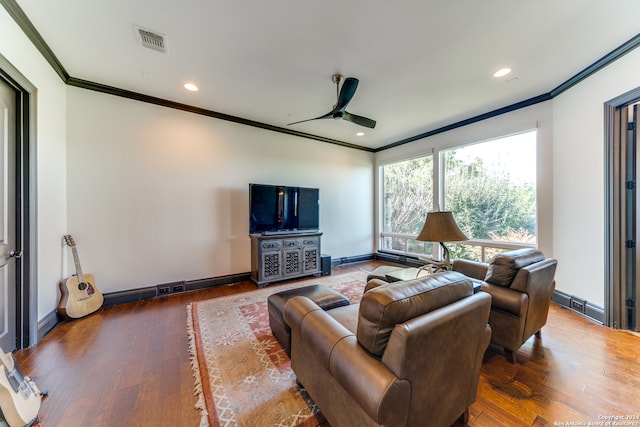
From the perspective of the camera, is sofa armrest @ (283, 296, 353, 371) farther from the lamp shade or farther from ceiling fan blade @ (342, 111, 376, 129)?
ceiling fan blade @ (342, 111, 376, 129)

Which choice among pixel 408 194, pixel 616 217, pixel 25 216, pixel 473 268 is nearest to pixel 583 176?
pixel 616 217

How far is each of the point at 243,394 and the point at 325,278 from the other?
9.16 ft

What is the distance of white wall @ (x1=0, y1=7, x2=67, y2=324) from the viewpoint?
2.12 m

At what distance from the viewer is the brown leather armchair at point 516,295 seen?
6.38 ft

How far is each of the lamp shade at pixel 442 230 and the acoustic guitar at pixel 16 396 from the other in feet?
9.05

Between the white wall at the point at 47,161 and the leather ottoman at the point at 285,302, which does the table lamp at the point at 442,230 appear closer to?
A: the leather ottoman at the point at 285,302

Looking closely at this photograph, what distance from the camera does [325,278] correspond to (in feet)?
14.4

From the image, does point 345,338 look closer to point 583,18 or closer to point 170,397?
A: point 170,397

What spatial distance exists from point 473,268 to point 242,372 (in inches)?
103

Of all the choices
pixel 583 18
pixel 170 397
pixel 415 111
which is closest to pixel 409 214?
pixel 415 111

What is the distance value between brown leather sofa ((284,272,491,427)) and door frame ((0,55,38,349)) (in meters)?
2.69

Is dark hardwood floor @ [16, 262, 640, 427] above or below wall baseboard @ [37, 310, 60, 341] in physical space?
below

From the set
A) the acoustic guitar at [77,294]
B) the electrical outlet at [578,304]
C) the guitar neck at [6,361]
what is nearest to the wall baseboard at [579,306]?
the electrical outlet at [578,304]

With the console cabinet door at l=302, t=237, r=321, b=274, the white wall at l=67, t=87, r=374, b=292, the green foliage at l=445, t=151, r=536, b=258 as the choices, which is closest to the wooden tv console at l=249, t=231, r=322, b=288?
the console cabinet door at l=302, t=237, r=321, b=274
